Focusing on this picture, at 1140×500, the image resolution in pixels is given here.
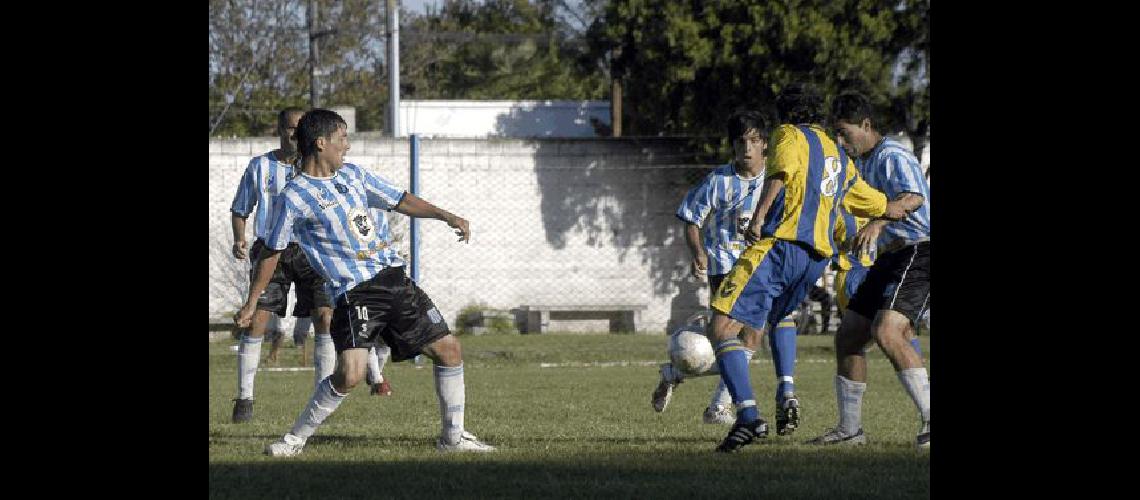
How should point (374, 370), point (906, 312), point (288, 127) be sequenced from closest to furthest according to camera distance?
point (906, 312) → point (288, 127) → point (374, 370)

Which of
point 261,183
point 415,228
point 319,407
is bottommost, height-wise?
point 319,407

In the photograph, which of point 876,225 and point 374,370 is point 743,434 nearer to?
point 876,225

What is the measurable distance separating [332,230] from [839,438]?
2.73m

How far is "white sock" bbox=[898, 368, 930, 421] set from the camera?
26.7ft

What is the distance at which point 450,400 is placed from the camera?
8.06 metres

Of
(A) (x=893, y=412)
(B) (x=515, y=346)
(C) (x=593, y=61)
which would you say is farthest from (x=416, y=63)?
(A) (x=893, y=412)

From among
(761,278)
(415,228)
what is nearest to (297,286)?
(761,278)

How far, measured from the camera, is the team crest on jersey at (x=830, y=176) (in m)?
7.98

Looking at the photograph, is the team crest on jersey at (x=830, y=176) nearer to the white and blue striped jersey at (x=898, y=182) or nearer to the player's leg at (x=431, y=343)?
the white and blue striped jersey at (x=898, y=182)

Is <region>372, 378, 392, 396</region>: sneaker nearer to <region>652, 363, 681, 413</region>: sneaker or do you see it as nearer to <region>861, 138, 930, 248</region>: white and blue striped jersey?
<region>652, 363, 681, 413</region>: sneaker

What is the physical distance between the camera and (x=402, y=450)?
26.5 ft

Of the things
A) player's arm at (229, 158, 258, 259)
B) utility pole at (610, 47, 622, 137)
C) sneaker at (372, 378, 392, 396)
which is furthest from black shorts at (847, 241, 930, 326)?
utility pole at (610, 47, 622, 137)
